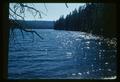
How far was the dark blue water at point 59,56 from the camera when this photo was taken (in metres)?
2.58

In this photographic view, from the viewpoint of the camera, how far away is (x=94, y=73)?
2.60 metres

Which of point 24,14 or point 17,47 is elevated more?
point 24,14

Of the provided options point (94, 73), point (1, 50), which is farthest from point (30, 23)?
point (94, 73)

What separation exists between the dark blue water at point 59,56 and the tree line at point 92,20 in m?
0.06

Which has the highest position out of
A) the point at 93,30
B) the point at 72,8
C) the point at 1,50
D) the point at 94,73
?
the point at 72,8

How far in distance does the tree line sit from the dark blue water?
6cm

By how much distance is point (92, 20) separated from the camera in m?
2.62

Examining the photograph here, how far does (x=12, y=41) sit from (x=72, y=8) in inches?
24.0

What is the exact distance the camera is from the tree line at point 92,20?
8.41 feet

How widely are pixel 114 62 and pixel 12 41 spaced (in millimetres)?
917

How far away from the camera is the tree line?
2564 millimetres

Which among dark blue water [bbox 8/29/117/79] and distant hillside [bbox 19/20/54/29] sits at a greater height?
distant hillside [bbox 19/20/54/29]

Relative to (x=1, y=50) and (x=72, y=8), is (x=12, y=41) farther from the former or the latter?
(x=72, y=8)

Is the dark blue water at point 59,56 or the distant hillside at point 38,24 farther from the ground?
the distant hillside at point 38,24
